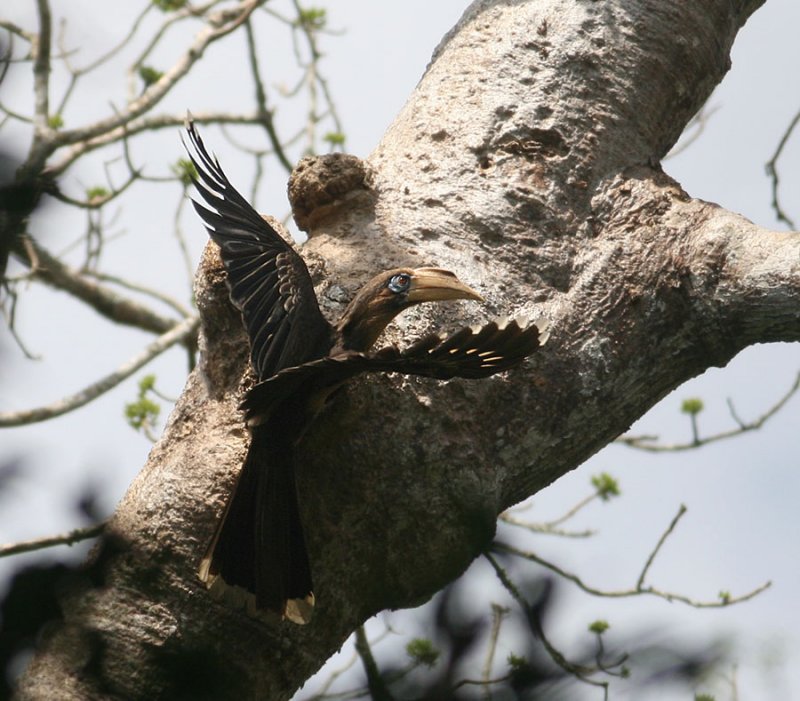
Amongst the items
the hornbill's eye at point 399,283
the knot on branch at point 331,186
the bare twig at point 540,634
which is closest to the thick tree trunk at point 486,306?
the knot on branch at point 331,186

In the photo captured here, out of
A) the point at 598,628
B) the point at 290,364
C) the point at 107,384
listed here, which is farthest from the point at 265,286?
the point at 107,384

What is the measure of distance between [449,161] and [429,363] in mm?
735

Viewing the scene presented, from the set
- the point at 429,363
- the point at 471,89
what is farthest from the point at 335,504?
the point at 471,89

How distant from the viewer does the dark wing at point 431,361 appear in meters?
1.84

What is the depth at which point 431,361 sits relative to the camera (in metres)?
1.87

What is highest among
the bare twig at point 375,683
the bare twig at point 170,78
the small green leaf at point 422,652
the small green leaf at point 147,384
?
the bare twig at point 170,78

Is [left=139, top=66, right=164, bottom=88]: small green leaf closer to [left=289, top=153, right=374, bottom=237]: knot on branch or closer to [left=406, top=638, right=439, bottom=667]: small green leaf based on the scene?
[left=289, top=153, right=374, bottom=237]: knot on branch

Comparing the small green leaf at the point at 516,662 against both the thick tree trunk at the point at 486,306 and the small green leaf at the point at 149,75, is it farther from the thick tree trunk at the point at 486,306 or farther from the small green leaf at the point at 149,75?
the small green leaf at the point at 149,75

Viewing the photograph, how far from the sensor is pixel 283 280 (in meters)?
2.18

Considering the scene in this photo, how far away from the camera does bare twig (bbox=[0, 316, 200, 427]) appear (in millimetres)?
4109

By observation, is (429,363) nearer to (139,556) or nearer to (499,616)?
(139,556)

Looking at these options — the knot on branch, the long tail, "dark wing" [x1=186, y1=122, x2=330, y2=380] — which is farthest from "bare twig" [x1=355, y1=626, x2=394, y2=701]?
the knot on branch

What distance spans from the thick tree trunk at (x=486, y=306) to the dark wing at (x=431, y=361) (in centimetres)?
16

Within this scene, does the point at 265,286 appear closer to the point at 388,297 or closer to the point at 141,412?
the point at 388,297
